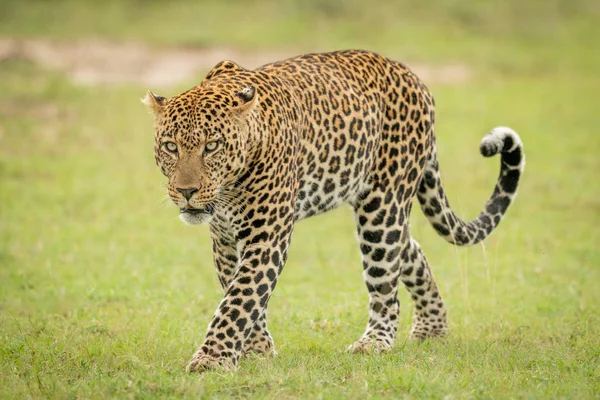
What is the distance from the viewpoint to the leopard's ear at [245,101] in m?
7.04

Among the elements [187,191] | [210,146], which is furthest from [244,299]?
[210,146]

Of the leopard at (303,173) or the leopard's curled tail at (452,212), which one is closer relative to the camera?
the leopard at (303,173)

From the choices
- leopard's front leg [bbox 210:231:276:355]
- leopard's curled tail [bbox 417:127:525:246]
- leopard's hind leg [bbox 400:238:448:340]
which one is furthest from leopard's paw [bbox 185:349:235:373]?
leopard's curled tail [bbox 417:127:525:246]

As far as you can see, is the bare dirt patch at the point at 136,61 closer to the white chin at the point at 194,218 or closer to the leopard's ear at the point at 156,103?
the leopard's ear at the point at 156,103

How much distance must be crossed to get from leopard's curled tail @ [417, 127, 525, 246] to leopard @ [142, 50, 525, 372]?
1 cm

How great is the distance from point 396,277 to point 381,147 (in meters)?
1.02

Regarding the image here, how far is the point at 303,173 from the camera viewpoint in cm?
775

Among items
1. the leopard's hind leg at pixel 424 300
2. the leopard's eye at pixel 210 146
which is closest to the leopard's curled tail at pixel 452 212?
the leopard's hind leg at pixel 424 300

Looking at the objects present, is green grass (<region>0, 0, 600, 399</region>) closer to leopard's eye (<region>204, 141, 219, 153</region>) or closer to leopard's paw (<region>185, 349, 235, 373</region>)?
leopard's paw (<region>185, 349, 235, 373</region>)

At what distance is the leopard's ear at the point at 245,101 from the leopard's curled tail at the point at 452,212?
7.34 ft

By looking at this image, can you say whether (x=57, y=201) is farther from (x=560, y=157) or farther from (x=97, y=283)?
(x=560, y=157)

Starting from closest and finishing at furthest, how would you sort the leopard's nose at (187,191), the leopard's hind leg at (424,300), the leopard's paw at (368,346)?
the leopard's nose at (187,191), the leopard's paw at (368,346), the leopard's hind leg at (424,300)

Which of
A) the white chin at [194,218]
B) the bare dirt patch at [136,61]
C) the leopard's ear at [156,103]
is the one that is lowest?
the white chin at [194,218]

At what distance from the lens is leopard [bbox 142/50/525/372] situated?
6992 millimetres
